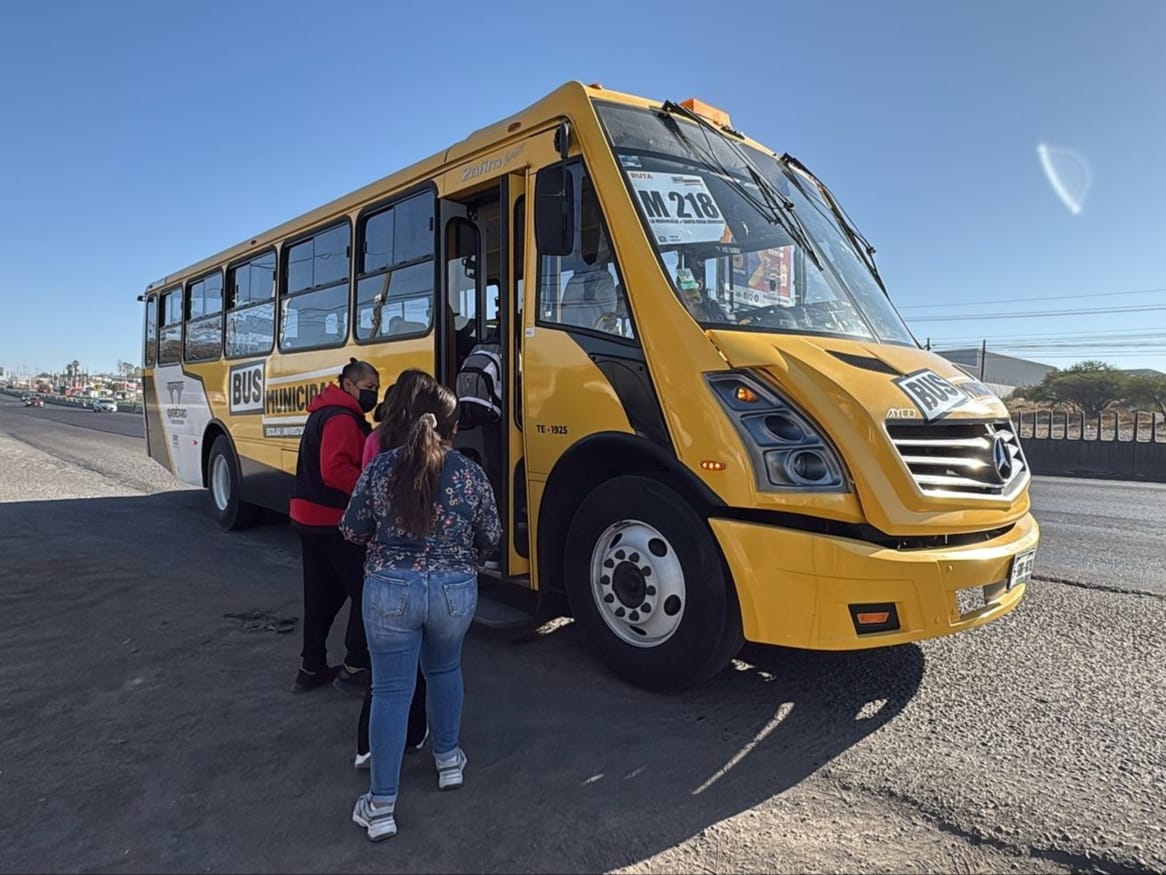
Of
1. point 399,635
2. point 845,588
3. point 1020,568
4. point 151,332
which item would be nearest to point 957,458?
point 1020,568

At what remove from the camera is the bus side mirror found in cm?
421

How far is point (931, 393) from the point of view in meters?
3.76

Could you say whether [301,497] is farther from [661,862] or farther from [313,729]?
[661,862]

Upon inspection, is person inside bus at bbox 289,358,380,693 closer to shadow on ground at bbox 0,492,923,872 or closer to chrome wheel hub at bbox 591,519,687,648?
shadow on ground at bbox 0,492,923,872

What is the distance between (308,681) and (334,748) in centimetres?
71

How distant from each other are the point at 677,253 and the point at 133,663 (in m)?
3.87

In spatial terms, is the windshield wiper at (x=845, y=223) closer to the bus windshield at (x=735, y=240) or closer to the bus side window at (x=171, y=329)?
the bus windshield at (x=735, y=240)

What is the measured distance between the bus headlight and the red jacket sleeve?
1.82 metres

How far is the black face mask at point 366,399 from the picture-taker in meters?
3.96

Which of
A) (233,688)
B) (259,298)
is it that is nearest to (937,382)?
(233,688)

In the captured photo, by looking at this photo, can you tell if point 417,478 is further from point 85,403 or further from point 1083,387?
Result: point 85,403

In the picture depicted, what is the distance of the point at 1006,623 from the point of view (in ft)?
17.1

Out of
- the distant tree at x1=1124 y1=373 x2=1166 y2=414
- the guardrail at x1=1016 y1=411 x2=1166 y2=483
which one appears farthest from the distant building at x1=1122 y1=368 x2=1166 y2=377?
the guardrail at x1=1016 y1=411 x2=1166 y2=483

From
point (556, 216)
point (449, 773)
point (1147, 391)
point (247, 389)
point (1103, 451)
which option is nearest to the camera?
point (449, 773)
